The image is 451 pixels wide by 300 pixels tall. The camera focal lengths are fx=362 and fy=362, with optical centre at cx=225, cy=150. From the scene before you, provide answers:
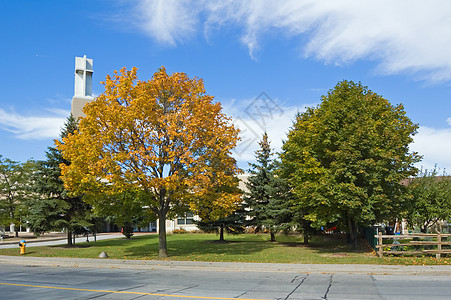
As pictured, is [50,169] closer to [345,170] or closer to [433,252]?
[345,170]

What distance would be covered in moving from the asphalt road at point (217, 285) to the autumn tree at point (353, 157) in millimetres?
6349

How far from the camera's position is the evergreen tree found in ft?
91.1

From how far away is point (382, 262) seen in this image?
53.7 ft

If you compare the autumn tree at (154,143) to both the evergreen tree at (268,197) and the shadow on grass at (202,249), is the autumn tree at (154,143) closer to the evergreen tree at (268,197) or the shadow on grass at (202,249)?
the shadow on grass at (202,249)

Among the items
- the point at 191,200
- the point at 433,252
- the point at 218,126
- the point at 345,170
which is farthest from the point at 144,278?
the point at 433,252

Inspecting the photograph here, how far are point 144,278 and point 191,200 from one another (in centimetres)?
687

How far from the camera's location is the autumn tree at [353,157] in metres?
19.4

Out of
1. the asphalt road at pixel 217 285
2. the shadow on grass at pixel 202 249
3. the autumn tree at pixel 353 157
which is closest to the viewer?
the asphalt road at pixel 217 285

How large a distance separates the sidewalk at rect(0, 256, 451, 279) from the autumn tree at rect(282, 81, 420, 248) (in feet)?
15.3

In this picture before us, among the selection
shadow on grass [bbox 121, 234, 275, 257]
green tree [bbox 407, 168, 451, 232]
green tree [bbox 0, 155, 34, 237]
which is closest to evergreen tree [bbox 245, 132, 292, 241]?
shadow on grass [bbox 121, 234, 275, 257]

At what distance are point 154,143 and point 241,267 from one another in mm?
7893

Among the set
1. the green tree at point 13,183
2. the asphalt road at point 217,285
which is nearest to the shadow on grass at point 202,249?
the asphalt road at point 217,285

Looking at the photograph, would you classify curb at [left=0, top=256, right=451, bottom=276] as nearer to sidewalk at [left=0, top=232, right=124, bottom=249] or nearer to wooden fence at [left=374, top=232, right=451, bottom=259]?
wooden fence at [left=374, top=232, right=451, bottom=259]

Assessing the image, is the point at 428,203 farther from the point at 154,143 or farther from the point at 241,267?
the point at 154,143
